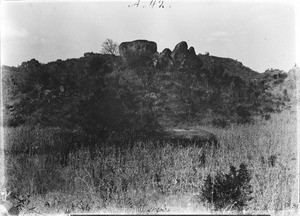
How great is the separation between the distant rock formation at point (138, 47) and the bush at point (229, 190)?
10.6 feet

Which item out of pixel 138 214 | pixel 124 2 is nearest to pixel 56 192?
pixel 138 214

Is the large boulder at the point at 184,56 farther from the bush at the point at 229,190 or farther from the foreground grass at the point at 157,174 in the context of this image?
the bush at the point at 229,190

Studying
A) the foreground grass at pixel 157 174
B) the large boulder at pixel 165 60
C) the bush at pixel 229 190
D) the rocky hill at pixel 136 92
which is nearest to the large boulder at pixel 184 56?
the rocky hill at pixel 136 92

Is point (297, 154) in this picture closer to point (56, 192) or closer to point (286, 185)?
point (286, 185)

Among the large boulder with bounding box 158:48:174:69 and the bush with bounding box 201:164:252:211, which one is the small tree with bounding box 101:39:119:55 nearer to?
the large boulder with bounding box 158:48:174:69

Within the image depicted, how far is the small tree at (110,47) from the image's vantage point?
8.54m

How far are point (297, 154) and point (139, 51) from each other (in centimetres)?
421

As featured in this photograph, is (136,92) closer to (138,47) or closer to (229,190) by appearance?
(138,47)

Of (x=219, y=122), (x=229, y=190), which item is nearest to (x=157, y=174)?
(x=229, y=190)

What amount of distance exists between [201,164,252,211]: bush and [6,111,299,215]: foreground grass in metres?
0.13

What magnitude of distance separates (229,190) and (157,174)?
4.94 ft

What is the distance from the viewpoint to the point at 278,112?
8.99m

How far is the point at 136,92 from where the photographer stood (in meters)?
8.95

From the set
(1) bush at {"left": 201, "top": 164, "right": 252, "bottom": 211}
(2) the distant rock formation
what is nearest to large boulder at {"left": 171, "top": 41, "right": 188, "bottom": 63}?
(2) the distant rock formation
